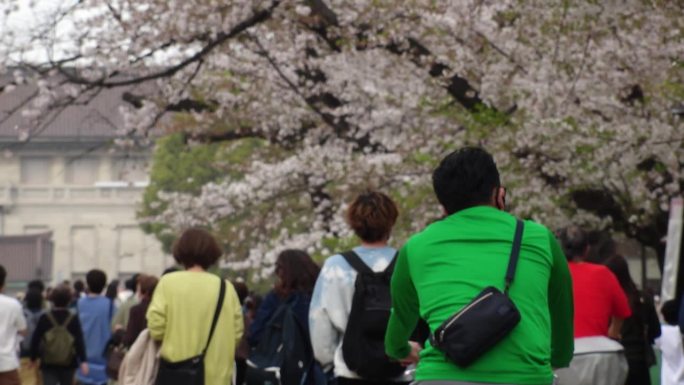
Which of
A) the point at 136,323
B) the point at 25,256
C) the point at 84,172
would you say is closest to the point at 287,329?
the point at 136,323

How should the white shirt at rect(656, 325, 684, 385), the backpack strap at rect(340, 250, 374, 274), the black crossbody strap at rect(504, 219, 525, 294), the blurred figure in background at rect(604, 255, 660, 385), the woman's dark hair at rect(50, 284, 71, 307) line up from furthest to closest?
the woman's dark hair at rect(50, 284, 71, 307)
the blurred figure in background at rect(604, 255, 660, 385)
the white shirt at rect(656, 325, 684, 385)
the backpack strap at rect(340, 250, 374, 274)
the black crossbody strap at rect(504, 219, 525, 294)

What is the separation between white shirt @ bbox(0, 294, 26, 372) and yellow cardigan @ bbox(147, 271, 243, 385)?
299 cm

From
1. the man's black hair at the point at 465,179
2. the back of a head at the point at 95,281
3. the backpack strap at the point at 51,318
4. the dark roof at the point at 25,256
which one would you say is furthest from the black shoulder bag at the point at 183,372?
the dark roof at the point at 25,256

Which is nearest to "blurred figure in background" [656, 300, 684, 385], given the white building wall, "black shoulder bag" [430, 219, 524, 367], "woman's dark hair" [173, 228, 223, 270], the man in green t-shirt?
"woman's dark hair" [173, 228, 223, 270]

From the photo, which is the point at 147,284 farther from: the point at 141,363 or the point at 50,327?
the point at 50,327

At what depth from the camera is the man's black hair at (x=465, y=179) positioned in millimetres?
4504

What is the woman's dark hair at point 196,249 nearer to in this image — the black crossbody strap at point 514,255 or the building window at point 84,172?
the black crossbody strap at point 514,255

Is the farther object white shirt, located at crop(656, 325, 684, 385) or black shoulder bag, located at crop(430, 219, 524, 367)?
white shirt, located at crop(656, 325, 684, 385)

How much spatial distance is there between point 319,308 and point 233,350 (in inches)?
30.9

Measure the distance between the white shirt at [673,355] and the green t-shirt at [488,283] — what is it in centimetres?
449

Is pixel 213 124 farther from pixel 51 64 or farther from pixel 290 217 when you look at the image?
pixel 51 64

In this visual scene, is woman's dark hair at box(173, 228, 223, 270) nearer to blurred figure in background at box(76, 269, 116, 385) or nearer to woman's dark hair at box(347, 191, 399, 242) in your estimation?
woman's dark hair at box(347, 191, 399, 242)

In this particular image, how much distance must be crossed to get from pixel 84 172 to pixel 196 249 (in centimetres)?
7700

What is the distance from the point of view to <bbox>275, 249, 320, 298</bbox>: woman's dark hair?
315 inches
